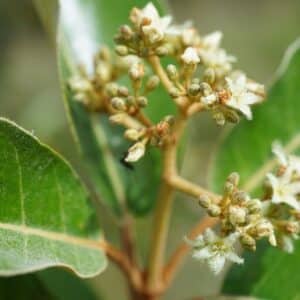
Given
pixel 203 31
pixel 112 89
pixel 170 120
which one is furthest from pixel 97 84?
pixel 203 31

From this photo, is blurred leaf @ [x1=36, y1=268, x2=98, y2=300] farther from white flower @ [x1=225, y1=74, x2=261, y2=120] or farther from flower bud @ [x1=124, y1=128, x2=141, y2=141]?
white flower @ [x1=225, y1=74, x2=261, y2=120]

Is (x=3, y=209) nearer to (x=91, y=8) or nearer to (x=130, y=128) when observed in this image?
(x=130, y=128)

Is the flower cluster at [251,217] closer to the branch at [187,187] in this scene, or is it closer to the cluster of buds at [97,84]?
the branch at [187,187]

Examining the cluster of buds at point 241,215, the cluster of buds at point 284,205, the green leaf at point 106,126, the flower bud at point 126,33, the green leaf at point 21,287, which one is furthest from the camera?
the green leaf at point 106,126

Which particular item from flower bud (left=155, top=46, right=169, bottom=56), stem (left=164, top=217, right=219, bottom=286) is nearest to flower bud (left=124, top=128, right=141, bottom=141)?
flower bud (left=155, top=46, right=169, bottom=56)

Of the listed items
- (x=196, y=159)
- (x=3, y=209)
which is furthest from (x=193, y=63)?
(x=196, y=159)

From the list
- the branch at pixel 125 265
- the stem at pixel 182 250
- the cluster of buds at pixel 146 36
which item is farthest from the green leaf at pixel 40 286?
the cluster of buds at pixel 146 36

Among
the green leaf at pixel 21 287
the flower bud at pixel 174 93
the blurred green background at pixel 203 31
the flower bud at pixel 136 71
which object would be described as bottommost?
the blurred green background at pixel 203 31
